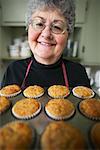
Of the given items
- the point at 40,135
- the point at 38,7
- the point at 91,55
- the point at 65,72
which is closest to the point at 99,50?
the point at 91,55

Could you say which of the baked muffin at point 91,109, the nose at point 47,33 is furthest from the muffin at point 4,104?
the nose at point 47,33

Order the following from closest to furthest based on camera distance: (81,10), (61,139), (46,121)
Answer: (61,139) → (46,121) → (81,10)

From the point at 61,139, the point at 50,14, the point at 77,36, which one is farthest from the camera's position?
the point at 77,36

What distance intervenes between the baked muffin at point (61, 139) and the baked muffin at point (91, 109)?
144mm

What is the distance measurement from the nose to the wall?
4.37 ft

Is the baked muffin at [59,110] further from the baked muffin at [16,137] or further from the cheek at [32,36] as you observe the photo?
the cheek at [32,36]

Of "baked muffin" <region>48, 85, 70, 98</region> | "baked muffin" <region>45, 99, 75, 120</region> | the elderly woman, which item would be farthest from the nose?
"baked muffin" <region>45, 99, 75, 120</region>

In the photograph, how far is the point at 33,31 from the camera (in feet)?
2.93

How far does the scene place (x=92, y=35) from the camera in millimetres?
2141

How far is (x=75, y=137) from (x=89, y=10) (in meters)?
1.86

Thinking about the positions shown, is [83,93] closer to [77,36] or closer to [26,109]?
[26,109]

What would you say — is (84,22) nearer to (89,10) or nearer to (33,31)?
(89,10)

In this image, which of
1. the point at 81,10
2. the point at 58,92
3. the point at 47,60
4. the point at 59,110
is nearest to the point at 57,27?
the point at 47,60

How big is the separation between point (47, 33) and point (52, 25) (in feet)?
0.13
